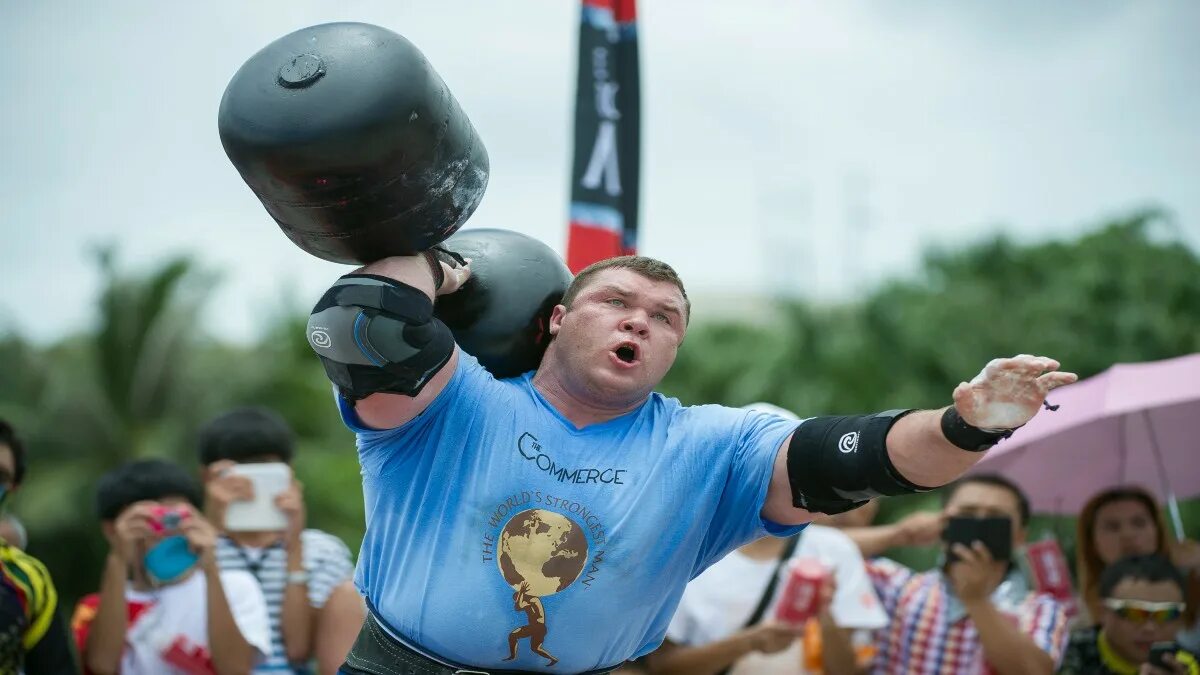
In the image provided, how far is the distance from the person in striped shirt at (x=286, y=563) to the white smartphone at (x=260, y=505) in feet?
0.10

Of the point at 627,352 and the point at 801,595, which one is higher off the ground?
the point at 627,352

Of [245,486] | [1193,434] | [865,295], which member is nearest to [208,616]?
[245,486]

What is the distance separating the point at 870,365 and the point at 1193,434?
11.4m

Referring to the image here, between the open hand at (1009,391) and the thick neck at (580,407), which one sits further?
the thick neck at (580,407)

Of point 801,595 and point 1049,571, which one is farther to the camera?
point 1049,571

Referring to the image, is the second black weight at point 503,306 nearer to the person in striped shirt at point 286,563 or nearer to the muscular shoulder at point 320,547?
the person in striped shirt at point 286,563

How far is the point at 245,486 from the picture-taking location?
5.96m

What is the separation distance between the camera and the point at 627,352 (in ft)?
13.0

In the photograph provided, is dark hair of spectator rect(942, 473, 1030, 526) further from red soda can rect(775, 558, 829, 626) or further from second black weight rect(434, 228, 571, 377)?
second black weight rect(434, 228, 571, 377)

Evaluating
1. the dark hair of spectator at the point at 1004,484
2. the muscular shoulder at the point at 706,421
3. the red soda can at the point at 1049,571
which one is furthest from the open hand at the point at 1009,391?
the red soda can at the point at 1049,571

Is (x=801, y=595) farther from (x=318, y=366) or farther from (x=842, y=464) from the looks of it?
(x=318, y=366)

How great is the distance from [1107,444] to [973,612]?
1954 mm

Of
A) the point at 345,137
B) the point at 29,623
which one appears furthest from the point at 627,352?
the point at 29,623

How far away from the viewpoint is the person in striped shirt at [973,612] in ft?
19.5
